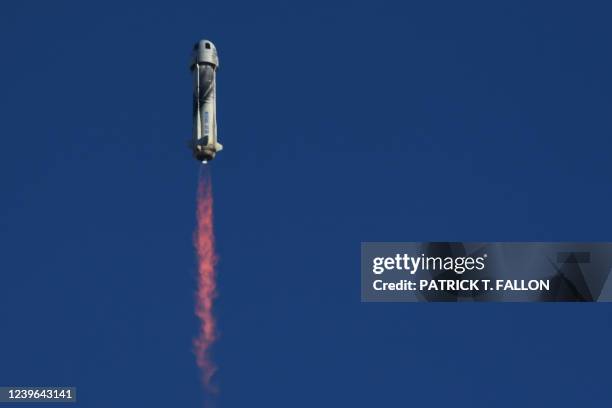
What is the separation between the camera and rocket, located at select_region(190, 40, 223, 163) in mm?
105750

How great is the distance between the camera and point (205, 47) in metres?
111

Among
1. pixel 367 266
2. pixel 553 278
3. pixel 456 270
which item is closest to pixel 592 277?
pixel 553 278

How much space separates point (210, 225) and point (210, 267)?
153 inches

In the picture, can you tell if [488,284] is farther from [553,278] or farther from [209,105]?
[209,105]

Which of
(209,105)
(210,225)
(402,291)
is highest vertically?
(209,105)

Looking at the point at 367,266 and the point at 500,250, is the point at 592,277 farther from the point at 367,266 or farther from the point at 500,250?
the point at 367,266

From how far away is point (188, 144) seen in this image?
349 ft

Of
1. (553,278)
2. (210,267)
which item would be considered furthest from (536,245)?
(210,267)

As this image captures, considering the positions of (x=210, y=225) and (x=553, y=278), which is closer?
(x=553, y=278)

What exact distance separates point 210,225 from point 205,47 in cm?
1652

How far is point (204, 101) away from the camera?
355ft

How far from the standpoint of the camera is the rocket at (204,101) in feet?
347

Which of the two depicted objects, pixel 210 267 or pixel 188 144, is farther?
pixel 210 267

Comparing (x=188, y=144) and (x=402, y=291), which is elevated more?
(x=188, y=144)
